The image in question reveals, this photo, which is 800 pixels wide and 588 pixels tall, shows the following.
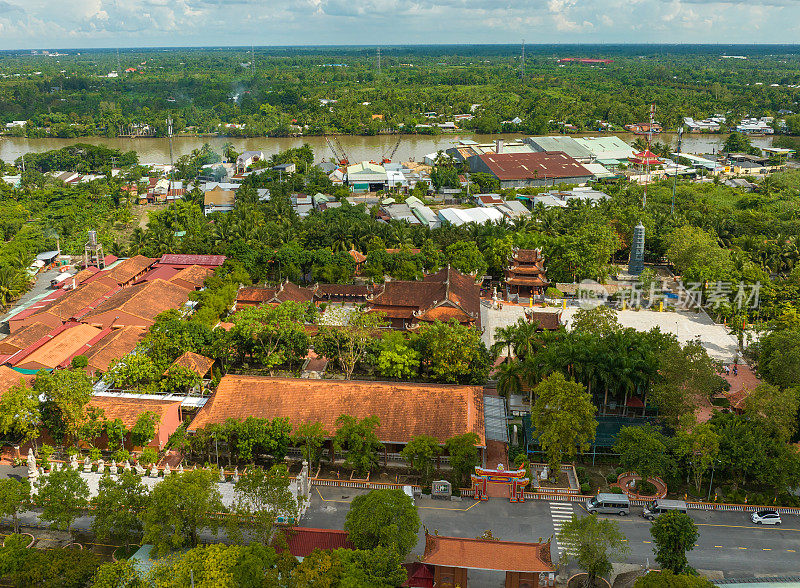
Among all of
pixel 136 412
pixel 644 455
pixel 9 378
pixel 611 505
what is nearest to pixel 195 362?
pixel 136 412

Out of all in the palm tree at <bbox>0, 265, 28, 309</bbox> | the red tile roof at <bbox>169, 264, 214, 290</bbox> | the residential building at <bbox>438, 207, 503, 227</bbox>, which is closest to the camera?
the palm tree at <bbox>0, 265, 28, 309</bbox>

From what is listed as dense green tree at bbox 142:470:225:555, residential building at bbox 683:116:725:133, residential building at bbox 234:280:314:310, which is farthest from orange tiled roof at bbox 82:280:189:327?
residential building at bbox 683:116:725:133

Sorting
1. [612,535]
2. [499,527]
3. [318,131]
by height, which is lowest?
[499,527]

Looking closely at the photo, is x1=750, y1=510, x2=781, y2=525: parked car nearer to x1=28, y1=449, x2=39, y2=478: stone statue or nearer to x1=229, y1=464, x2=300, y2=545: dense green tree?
x1=229, y1=464, x2=300, y2=545: dense green tree

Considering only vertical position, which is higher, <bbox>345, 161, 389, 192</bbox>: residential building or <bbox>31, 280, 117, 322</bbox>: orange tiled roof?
<bbox>345, 161, 389, 192</bbox>: residential building

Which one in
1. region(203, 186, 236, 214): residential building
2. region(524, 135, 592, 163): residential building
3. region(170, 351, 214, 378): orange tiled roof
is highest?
region(524, 135, 592, 163): residential building

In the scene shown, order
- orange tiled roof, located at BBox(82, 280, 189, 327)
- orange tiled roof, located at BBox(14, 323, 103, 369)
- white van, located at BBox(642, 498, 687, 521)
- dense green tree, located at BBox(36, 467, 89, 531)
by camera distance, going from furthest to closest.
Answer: orange tiled roof, located at BBox(82, 280, 189, 327) → orange tiled roof, located at BBox(14, 323, 103, 369) → white van, located at BBox(642, 498, 687, 521) → dense green tree, located at BBox(36, 467, 89, 531)

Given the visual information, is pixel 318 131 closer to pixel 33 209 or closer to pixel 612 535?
pixel 33 209

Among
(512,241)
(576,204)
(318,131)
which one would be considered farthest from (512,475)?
(318,131)
